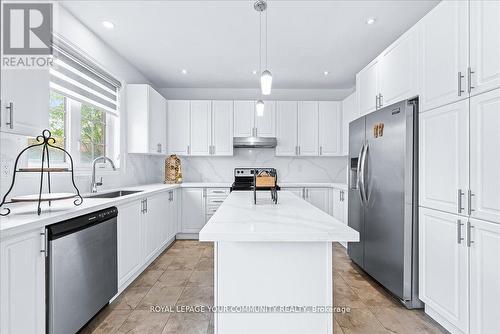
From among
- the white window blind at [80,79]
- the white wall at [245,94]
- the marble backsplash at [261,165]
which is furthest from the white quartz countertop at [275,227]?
the white wall at [245,94]

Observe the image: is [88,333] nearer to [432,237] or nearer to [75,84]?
[75,84]

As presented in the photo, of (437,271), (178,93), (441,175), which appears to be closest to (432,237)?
(437,271)

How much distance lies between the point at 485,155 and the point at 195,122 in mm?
3897

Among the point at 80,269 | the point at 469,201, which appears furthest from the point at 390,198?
the point at 80,269

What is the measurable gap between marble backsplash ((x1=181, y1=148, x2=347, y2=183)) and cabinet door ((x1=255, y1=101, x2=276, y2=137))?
416 millimetres

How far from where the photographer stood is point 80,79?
277 cm

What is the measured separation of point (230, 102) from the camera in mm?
4645

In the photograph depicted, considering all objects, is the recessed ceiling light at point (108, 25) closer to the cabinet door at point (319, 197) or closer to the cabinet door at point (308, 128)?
the cabinet door at point (308, 128)

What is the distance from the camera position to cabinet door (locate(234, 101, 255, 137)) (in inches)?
183

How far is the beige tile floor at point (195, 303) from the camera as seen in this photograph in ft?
6.59

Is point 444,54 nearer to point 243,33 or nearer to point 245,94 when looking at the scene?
point 243,33

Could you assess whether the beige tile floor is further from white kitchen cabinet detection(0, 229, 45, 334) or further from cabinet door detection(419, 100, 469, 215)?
cabinet door detection(419, 100, 469, 215)

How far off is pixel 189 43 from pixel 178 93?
1.96 m

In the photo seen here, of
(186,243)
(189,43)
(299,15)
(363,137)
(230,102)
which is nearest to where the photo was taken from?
(299,15)
